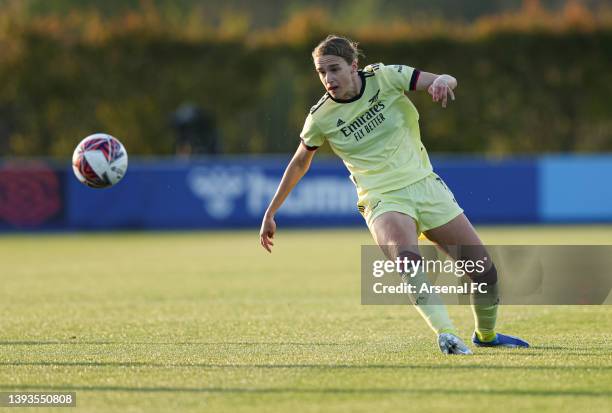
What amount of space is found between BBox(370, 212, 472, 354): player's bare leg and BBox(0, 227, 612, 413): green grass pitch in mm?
200

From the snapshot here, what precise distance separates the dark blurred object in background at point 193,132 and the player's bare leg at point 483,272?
22.0 metres

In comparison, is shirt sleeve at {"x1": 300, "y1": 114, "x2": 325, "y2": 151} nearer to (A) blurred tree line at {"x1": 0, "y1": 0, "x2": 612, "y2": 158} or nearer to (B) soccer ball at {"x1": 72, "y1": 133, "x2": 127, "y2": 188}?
(B) soccer ball at {"x1": 72, "y1": 133, "x2": 127, "y2": 188}

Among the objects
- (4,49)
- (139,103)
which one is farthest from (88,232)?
(4,49)

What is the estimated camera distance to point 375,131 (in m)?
7.31

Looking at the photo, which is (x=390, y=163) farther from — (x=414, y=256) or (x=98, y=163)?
(x=98, y=163)

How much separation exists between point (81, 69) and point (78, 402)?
27519mm

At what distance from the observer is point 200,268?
1527cm

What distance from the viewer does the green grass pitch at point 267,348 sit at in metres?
5.59

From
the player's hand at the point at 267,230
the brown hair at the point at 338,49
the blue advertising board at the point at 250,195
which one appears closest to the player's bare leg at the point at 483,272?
the player's hand at the point at 267,230

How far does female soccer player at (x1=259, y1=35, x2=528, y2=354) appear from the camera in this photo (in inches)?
277

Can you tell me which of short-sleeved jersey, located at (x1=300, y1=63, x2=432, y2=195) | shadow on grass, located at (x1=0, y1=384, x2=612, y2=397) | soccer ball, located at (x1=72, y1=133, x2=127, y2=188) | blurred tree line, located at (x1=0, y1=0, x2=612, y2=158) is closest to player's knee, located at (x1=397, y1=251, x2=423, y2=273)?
short-sleeved jersey, located at (x1=300, y1=63, x2=432, y2=195)

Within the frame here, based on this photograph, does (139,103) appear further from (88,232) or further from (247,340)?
(247,340)

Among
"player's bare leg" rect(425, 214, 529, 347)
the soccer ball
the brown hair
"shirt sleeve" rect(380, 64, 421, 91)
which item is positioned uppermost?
the brown hair

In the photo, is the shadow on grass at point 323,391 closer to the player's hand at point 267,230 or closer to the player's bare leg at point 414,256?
the player's bare leg at point 414,256
